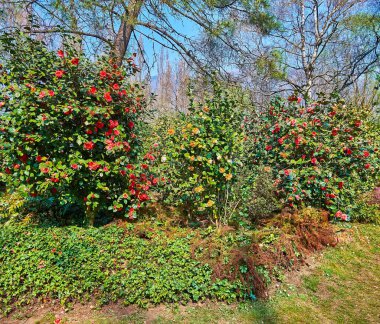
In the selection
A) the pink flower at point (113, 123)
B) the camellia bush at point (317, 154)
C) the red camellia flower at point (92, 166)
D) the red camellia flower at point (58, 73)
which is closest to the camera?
the red camellia flower at point (58, 73)

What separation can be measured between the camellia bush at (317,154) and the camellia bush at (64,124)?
183cm

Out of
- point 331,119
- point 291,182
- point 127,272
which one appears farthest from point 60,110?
point 331,119

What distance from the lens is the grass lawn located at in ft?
7.39

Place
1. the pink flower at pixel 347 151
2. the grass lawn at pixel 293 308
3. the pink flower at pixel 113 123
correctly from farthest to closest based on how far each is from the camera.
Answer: the pink flower at pixel 347 151 < the pink flower at pixel 113 123 < the grass lawn at pixel 293 308

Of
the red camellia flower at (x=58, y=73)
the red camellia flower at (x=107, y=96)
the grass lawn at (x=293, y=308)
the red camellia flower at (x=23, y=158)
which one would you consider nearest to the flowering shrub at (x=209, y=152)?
the red camellia flower at (x=107, y=96)

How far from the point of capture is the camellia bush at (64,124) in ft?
8.60

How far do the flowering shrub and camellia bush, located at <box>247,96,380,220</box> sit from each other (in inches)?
29.0

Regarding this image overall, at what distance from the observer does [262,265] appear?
2.60 metres

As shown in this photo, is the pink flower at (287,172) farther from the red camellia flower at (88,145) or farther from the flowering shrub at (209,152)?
the red camellia flower at (88,145)

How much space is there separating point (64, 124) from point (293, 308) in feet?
9.01

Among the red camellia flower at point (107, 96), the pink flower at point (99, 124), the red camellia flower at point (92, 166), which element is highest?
the red camellia flower at point (107, 96)

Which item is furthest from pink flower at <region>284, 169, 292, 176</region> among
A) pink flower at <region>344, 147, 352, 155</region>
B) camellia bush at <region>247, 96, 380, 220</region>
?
pink flower at <region>344, 147, 352, 155</region>

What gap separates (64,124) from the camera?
283 centimetres

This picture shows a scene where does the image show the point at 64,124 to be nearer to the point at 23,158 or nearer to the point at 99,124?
the point at 99,124
